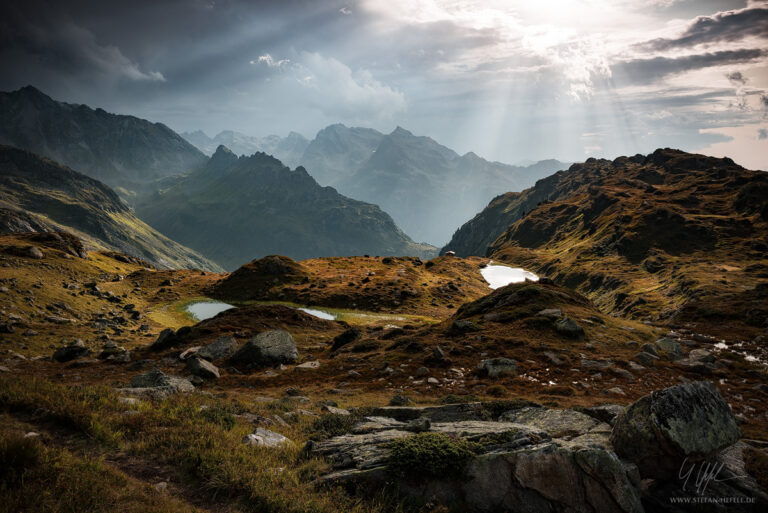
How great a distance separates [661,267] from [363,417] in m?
157

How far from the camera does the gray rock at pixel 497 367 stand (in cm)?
2474

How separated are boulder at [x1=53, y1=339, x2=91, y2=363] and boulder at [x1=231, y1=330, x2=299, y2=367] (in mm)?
12075

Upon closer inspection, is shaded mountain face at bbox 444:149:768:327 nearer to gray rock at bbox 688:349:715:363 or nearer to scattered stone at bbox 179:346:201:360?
gray rock at bbox 688:349:715:363

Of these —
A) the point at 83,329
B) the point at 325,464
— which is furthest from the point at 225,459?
the point at 83,329

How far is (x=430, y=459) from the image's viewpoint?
10602 mm

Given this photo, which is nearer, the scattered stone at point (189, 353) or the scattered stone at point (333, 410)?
the scattered stone at point (333, 410)

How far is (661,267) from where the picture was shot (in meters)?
134

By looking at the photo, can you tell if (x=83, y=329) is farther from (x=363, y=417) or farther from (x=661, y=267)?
(x=661, y=267)

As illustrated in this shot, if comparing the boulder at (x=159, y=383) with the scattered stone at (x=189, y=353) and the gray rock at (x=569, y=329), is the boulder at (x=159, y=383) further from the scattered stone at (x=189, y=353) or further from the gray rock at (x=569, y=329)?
the gray rock at (x=569, y=329)

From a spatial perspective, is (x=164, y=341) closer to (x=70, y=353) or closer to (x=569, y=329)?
(x=70, y=353)

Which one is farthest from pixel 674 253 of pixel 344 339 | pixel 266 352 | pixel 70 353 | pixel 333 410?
pixel 70 353

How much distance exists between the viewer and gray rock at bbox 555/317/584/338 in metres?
30.1
